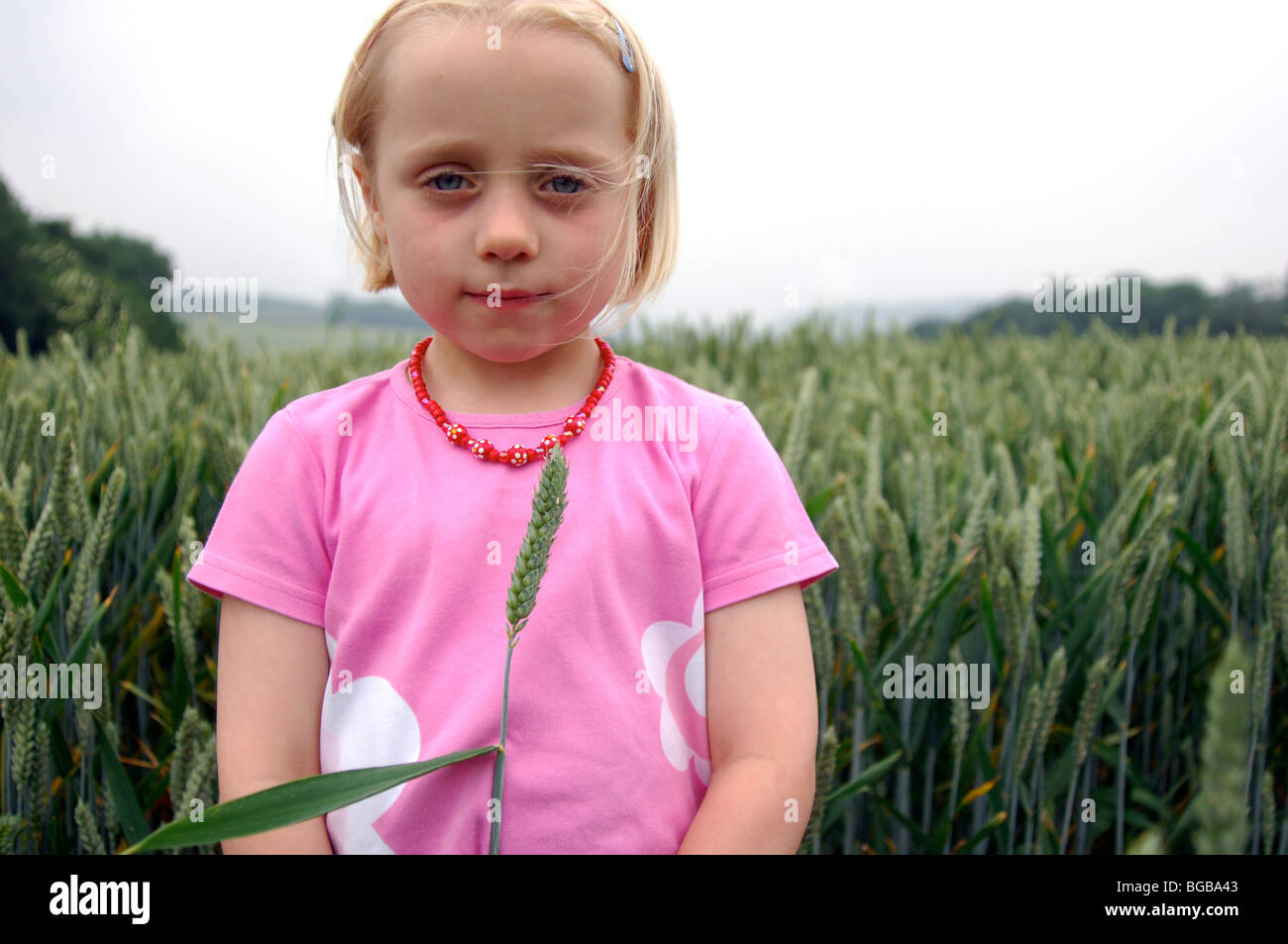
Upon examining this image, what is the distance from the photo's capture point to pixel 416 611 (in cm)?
80

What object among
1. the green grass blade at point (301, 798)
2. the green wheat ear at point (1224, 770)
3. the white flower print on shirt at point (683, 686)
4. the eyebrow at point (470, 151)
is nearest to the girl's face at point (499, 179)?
the eyebrow at point (470, 151)

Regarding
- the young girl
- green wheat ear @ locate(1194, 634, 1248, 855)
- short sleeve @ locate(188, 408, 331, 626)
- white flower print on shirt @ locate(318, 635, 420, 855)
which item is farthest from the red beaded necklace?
green wheat ear @ locate(1194, 634, 1248, 855)

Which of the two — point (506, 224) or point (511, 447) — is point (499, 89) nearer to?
point (506, 224)

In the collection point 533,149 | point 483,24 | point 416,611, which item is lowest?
point 416,611

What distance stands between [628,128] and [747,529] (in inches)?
15.1

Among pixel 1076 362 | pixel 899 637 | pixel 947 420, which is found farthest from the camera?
pixel 1076 362

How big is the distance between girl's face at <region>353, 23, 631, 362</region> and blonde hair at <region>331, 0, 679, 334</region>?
2cm

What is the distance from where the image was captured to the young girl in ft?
2.52

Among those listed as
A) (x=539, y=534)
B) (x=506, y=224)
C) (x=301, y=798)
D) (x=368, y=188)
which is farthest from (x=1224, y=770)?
(x=368, y=188)

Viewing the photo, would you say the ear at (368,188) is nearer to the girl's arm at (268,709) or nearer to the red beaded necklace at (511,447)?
the red beaded necklace at (511,447)

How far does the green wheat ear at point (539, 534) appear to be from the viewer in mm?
535
